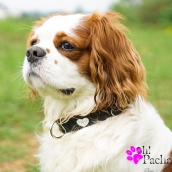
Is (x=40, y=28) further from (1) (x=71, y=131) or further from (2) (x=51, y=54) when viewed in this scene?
(1) (x=71, y=131)

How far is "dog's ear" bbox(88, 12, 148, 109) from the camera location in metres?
3.53

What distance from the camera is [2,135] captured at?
5.96 meters

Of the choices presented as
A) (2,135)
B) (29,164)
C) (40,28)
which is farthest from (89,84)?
(2,135)

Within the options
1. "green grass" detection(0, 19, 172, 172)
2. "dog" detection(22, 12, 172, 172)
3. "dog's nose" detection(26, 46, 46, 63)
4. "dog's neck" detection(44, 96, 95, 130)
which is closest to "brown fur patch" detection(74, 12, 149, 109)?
"dog" detection(22, 12, 172, 172)

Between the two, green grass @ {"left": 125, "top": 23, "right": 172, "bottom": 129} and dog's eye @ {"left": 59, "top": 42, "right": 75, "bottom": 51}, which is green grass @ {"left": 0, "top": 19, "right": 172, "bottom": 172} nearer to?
green grass @ {"left": 125, "top": 23, "right": 172, "bottom": 129}

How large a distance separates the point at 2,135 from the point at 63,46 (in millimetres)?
2823

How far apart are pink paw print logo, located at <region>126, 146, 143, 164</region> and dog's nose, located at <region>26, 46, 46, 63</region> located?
104 cm

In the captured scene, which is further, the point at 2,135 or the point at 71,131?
the point at 2,135

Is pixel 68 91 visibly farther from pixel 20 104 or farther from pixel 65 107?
pixel 20 104

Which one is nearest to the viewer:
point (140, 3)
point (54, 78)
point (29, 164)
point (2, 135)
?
point (54, 78)

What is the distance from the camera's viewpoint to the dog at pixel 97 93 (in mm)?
3475

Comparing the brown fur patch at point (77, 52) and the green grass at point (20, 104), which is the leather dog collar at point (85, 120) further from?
the green grass at point (20, 104)

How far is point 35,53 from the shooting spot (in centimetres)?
344

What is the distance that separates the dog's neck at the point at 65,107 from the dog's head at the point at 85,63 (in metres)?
0.06
